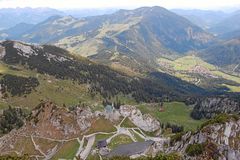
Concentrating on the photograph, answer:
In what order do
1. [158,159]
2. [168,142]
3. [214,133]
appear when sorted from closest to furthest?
[158,159]
[214,133]
[168,142]

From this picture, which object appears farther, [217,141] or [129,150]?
[129,150]

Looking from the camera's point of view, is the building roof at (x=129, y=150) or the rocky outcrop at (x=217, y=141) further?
the building roof at (x=129, y=150)

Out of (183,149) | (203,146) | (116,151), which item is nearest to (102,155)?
(116,151)

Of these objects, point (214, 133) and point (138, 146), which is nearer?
point (214, 133)

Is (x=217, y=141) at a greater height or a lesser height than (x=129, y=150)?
greater

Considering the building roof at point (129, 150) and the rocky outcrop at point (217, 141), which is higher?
the rocky outcrop at point (217, 141)

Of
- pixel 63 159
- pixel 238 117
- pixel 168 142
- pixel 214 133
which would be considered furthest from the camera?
pixel 63 159

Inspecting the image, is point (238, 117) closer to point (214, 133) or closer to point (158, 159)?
point (214, 133)

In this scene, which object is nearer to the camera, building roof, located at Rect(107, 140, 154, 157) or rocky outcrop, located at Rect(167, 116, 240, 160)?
rocky outcrop, located at Rect(167, 116, 240, 160)
